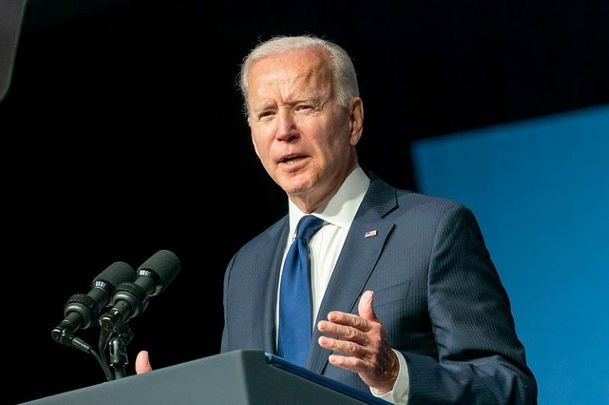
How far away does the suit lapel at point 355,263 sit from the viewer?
2402 mm

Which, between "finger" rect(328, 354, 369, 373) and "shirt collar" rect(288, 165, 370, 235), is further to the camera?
"shirt collar" rect(288, 165, 370, 235)

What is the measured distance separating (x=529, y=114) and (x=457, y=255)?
1.61 metres

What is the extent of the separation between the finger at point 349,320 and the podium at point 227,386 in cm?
15

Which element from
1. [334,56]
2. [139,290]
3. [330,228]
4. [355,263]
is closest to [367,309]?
[139,290]

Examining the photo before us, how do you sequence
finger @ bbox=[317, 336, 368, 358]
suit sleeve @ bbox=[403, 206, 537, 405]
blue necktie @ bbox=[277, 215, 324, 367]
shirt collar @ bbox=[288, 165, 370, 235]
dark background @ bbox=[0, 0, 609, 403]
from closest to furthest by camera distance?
finger @ bbox=[317, 336, 368, 358] → suit sleeve @ bbox=[403, 206, 537, 405] → blue necktie @ bbox=[277, 215, 324, 367] → shirt collar @ bbox=[288, 165, 370, 235] → dark background @ bbox=[0, 0, 609, 403]

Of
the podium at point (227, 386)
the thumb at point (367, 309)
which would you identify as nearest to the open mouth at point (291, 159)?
the thumb at point (367, 309)

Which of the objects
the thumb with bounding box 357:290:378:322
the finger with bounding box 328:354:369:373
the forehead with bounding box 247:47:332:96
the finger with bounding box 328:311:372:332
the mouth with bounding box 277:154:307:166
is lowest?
the finger with bounding box 328:354:369:373

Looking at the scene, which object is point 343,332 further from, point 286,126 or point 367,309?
point 286,126

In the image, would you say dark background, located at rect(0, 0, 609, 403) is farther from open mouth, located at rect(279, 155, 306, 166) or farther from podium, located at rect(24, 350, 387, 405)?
podium, located at rect(24, 350, 387, 405)

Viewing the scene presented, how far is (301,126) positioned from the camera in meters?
2.70

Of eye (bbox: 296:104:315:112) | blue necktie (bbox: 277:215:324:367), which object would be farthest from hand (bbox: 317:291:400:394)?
eye (bbox: 296:104:315:112)

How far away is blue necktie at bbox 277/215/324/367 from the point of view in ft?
8.21

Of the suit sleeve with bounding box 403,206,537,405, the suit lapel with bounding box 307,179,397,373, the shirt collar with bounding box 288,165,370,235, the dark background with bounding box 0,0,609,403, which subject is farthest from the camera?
the dark background with bounding box 0,0,609,403

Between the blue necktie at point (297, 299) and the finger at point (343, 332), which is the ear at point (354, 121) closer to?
the blue necktie at point (297, 299)
